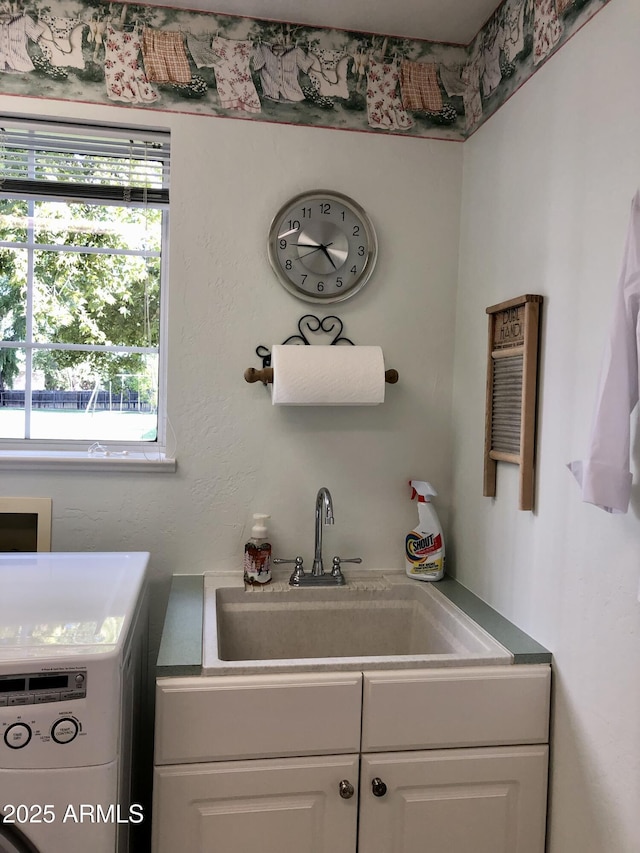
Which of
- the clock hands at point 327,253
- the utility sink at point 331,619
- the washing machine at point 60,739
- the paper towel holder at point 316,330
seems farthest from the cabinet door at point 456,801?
the clock hands at point 327,253

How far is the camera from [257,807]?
1.37 m

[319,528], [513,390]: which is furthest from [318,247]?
[319,528]

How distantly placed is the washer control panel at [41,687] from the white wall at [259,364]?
82cm

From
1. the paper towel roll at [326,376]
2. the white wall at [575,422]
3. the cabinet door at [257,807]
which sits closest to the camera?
the white wall at [575,422]

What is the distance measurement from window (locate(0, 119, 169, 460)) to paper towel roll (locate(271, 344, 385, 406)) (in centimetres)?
49

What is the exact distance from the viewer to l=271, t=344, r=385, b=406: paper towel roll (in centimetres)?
180

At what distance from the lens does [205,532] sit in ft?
6.40

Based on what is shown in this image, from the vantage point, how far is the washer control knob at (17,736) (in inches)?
42.6

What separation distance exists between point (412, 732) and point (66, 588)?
818mm

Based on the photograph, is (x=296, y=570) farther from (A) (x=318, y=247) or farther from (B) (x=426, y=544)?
(A) (x=318, y=247)

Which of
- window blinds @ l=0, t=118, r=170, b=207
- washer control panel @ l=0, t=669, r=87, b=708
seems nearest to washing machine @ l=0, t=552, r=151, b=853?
washer control panel @ l=0, t=669, r=87, b=708

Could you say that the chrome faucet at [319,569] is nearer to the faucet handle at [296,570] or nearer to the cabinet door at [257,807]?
the faucet handle at [296,570]

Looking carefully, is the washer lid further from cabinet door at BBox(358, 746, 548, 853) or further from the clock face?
the clock face

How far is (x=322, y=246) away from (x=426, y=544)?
3.11 feet
